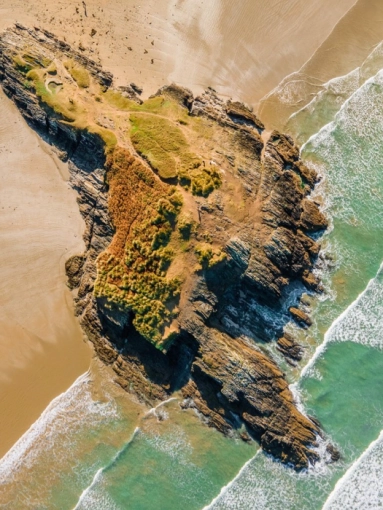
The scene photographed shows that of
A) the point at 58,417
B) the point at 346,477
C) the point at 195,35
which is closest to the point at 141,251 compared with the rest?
the point at 58,417

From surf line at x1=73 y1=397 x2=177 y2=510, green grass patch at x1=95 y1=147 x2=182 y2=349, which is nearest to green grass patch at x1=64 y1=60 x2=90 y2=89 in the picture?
green grass patch at x1=95 y1=147 x2=182 y2=349

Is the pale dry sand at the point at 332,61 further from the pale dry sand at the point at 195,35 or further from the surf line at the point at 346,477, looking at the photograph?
the surf line at the point at 346,477

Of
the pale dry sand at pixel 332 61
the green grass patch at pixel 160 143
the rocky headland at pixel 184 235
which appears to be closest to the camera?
the rocky headland at pixel 184 235

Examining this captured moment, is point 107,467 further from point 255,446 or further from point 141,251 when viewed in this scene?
point 141,251

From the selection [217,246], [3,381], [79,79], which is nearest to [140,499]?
[3,381]

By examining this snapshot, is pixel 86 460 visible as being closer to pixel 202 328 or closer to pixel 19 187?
pixel 202 328

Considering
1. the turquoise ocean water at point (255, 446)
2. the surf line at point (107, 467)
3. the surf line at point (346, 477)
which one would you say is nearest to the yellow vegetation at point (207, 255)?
the turquoise ocean water at point (255, 446)

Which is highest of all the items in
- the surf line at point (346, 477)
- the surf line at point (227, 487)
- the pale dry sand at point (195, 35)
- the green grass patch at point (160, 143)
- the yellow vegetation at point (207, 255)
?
the pale dry sand at point (195, 35)
